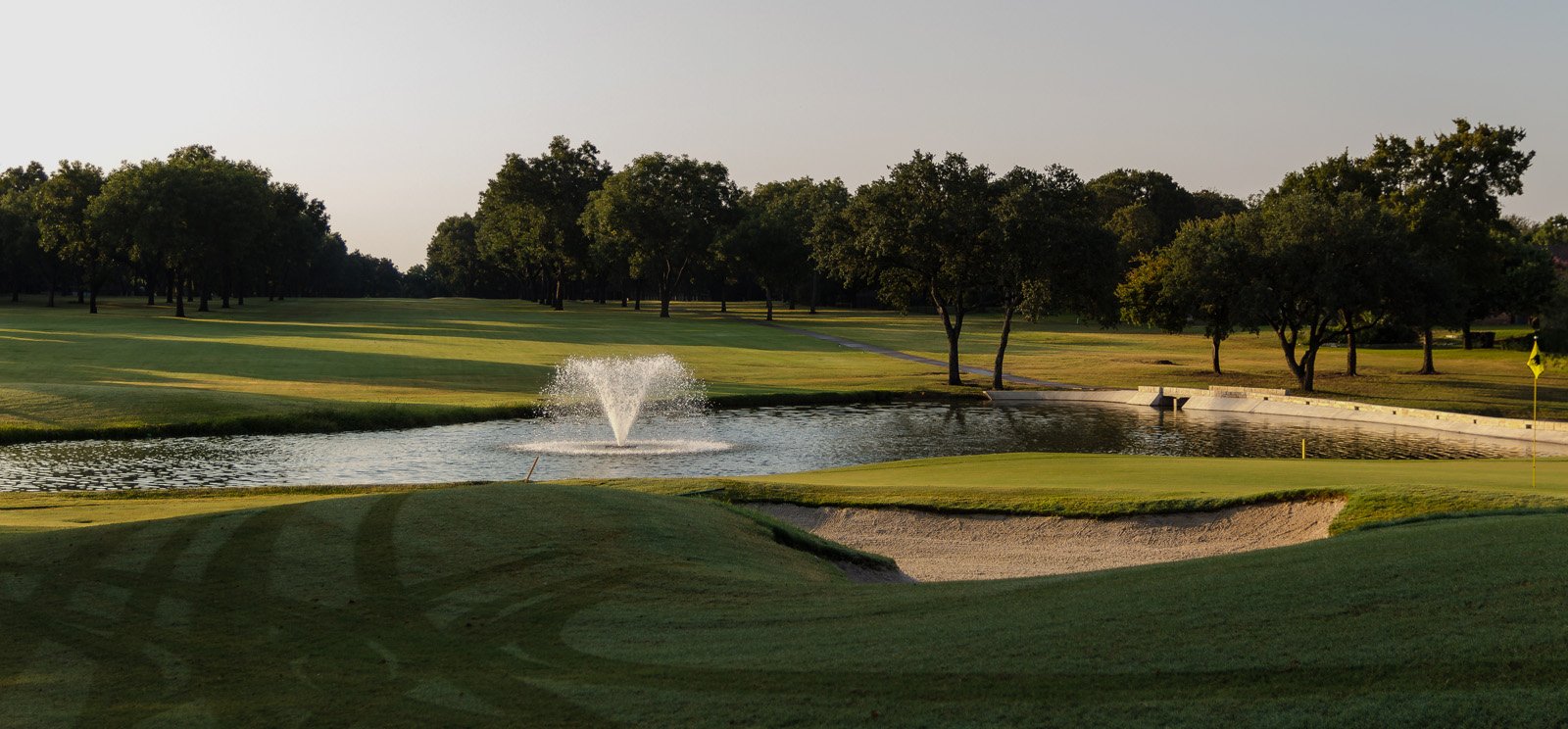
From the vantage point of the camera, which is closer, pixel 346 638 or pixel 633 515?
pixel 346 638

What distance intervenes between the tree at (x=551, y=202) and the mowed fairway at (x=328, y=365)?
26831mm

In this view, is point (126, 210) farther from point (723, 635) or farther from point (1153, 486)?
point (723, 635)

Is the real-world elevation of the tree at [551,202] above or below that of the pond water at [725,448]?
above

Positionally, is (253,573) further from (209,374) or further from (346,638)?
(209,374)

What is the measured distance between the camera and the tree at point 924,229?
A: 56438 millimetres

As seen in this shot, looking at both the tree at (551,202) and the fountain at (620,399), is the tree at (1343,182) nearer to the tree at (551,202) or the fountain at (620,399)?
the fountain at (620,399)

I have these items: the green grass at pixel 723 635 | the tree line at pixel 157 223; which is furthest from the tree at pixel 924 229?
the tree line at pixel 157 223

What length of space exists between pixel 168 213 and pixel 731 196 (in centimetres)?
5579

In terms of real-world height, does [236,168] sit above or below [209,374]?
above

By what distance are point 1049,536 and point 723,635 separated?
11710 mm

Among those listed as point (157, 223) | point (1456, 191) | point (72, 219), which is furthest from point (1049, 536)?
point (72, 219)

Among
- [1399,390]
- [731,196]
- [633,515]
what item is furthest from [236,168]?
[633,515]

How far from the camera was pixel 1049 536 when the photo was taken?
794 inches

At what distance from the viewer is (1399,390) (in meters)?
55.6
